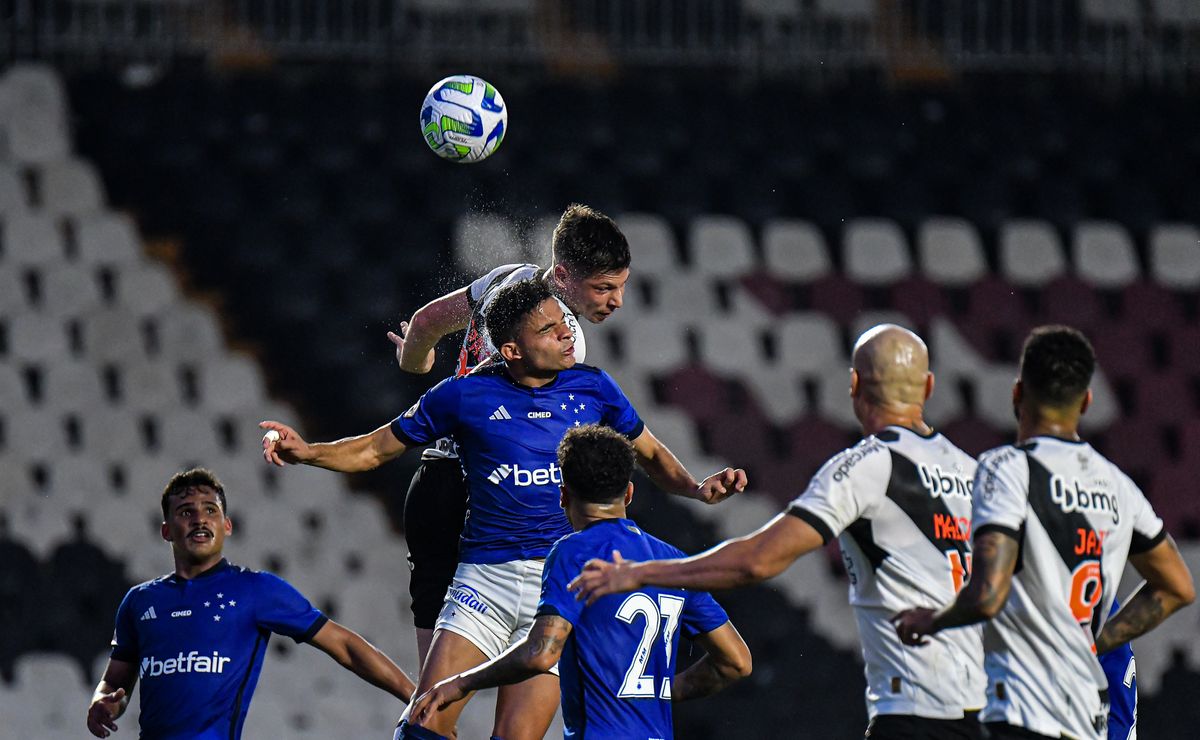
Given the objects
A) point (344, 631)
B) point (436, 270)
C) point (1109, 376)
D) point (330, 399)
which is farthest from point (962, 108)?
point (344, 631)

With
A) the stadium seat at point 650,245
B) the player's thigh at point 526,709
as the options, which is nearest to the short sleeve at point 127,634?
the player's thigh at point 526,709

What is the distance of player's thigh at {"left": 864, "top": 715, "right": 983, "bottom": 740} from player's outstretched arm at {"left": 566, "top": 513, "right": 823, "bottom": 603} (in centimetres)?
60

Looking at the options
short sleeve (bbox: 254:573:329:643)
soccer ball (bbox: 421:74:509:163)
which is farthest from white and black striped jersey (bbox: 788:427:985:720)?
soccer ball (bbox: 421:74:509:163)

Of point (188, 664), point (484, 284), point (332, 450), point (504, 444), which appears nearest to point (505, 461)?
point (504, 444)

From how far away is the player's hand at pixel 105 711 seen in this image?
4887 mm

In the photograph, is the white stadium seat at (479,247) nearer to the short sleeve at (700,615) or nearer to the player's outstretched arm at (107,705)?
the player's outstretched arm at (107,705)

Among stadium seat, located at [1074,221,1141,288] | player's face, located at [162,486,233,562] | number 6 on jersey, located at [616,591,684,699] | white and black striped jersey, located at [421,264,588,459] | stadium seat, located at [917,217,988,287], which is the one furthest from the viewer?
stadium seat, located at [1074,221,1141,288]

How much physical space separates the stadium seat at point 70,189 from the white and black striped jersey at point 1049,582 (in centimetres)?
810

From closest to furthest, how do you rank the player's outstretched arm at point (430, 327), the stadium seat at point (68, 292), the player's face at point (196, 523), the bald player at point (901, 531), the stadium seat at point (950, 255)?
1. the bald player at point (901, 531)
2. the player's face at point (196, 523)
3. the player's outstretched arm at point (430, 327)
4. the stadium seat at point (68, 292)
5. the stadium seat at point (950, 255)

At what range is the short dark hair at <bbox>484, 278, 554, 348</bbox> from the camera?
5078 millimetres

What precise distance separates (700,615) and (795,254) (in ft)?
21.4

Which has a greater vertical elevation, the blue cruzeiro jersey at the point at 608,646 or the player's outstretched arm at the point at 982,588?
the player's outstretched arm at the point at 982,588

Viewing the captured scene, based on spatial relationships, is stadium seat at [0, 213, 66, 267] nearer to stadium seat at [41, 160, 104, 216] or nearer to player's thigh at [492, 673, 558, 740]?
stadium seat at [41, 160, 104, 216]

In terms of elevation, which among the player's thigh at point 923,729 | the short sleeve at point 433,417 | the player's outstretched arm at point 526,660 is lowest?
the player's thigh at point 923,729
